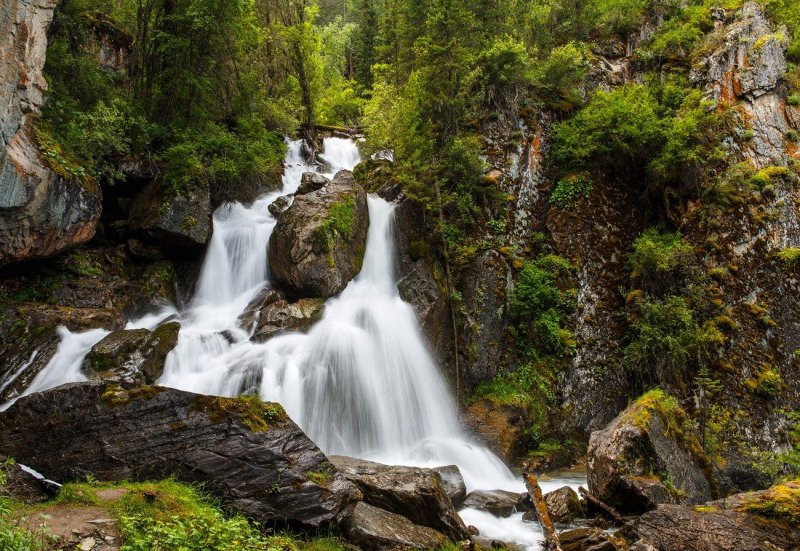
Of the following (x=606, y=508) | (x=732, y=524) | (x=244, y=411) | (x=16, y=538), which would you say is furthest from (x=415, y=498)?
(x=16, y=538)

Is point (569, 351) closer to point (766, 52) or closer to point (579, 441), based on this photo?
point (579, 441)

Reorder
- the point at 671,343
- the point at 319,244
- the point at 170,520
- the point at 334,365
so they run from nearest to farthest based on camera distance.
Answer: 1. the point at 170,520
2. the point at 334,365
3. the point at 671,343
4. the point at 319,244

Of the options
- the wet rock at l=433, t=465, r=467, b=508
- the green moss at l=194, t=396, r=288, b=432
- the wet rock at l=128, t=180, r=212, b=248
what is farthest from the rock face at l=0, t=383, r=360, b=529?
the wet rock at l=128, t=180, r=212, b=248

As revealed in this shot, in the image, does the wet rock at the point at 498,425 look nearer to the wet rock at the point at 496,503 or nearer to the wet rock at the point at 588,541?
the wet rock at the point at 496,503

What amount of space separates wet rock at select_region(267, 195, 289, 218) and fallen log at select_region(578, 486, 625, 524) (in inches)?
478

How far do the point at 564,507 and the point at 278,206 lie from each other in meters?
12.7

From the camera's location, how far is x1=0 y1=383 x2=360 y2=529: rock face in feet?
20.0

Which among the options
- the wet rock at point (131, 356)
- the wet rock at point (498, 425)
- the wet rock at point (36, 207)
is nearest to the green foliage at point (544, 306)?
the wet rock at point (498, 425)

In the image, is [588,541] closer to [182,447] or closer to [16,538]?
[182,447]

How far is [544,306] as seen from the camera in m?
14.7

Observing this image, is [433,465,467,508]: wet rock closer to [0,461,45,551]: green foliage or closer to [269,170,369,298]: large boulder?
[269,170,369,298]: large boulder

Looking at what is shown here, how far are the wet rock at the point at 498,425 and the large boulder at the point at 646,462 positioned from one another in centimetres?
294

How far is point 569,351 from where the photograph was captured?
46.7 feet

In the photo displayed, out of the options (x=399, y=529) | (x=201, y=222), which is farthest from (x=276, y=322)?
(x=399, y=529)
